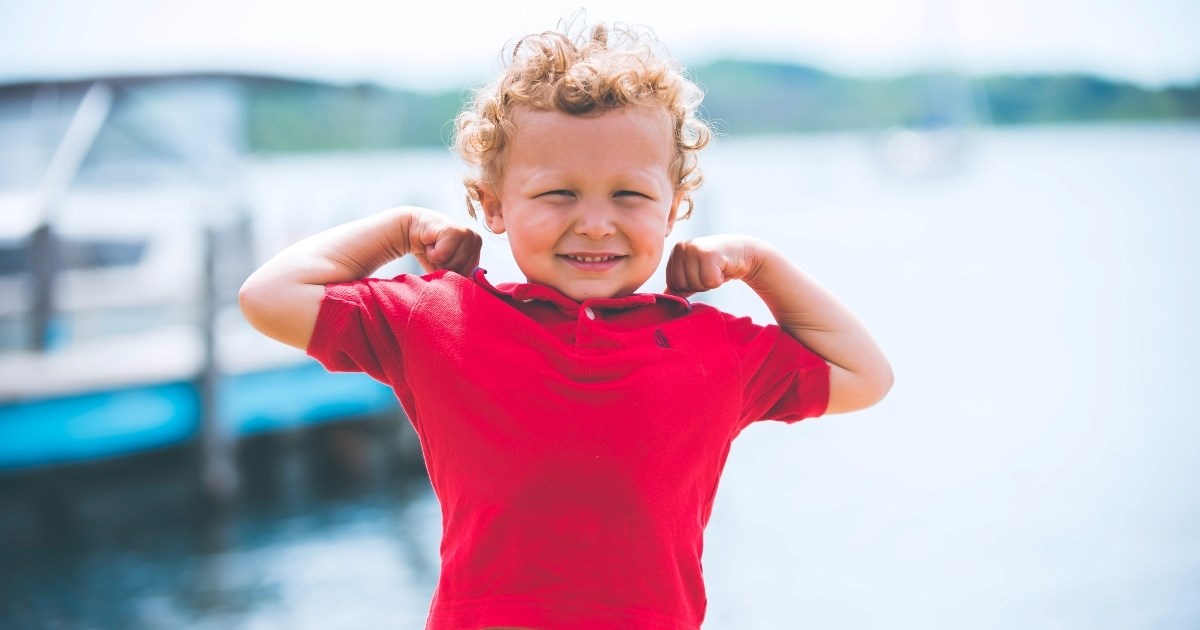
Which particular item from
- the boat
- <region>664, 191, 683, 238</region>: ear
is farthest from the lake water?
<region>664, 191, 683, 238</region>: ear

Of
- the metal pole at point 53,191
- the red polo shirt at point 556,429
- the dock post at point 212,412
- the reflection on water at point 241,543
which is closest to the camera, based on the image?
the red polo shirt at point 556,429

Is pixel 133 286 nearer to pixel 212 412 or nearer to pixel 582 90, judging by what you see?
pixel 212 412

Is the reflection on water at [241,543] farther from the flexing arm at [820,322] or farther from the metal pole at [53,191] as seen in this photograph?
the flexing arm at [820,322]

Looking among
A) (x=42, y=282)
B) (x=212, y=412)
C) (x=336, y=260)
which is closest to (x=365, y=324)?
(x=336, y=260)

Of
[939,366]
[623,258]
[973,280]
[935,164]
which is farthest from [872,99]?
[623,258]

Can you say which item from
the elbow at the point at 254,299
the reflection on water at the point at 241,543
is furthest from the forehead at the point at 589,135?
the reflection on water at the point at 241,543

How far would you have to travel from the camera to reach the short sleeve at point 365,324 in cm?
161

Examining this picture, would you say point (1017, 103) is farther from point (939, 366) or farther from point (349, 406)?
point (349, 406)

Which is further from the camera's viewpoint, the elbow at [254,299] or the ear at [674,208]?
the ear at [674,208]

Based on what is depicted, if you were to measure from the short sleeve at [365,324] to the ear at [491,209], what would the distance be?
17cm

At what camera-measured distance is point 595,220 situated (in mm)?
1581

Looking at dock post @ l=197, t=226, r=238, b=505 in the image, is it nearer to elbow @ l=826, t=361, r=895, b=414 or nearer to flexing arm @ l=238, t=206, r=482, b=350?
flexing arm @ l=238, t=206, r=482, b=350

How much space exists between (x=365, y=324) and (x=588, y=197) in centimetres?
38

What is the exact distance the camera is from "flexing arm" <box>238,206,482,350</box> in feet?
5.33
